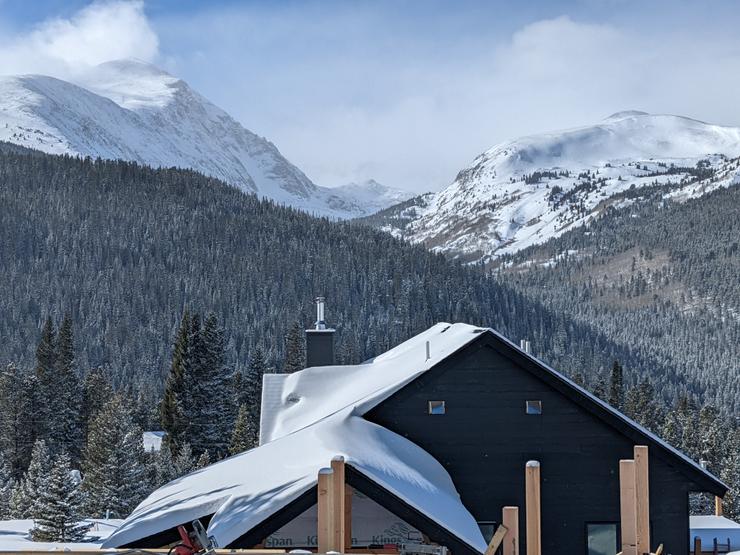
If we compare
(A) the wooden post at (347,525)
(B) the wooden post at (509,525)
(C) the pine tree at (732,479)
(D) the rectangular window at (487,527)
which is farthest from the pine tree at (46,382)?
(B) the wooden post at (509,525)

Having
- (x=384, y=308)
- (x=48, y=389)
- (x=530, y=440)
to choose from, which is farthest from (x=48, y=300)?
(x=530, y=440)

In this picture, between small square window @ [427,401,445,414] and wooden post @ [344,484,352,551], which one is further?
small square window @ [427,401,445,414]

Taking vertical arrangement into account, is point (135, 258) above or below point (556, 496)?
above

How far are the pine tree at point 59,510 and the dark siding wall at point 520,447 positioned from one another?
9.54m

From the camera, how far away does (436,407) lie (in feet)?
56.1

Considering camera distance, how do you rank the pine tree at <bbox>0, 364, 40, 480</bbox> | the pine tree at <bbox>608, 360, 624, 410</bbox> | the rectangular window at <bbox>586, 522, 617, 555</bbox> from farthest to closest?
the pine tree at <bbox>608, 360, 624, 410</bbox>
the pine tree at <bbox>0, 364, 40, 480</bbox>
the rectangular window at <bbox>586, 522, 617, 555</bbox>

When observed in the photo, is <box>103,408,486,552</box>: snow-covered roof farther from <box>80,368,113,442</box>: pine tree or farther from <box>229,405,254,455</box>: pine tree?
<box>80,368,113,442</box>: pine tree

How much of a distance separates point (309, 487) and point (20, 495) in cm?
3062

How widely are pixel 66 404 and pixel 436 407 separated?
157ft

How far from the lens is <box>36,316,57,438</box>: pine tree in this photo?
57.2m

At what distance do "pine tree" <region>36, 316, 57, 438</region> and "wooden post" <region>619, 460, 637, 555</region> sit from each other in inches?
2060

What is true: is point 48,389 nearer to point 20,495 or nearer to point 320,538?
point 20,495

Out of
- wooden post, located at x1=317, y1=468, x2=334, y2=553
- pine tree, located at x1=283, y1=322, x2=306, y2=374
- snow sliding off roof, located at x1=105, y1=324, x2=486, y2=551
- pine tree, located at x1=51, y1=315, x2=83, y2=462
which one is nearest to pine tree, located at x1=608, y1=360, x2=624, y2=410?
pine tree, located at x1=283, y1=322, x2=306, y2=374

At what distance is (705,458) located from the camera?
225 ft
